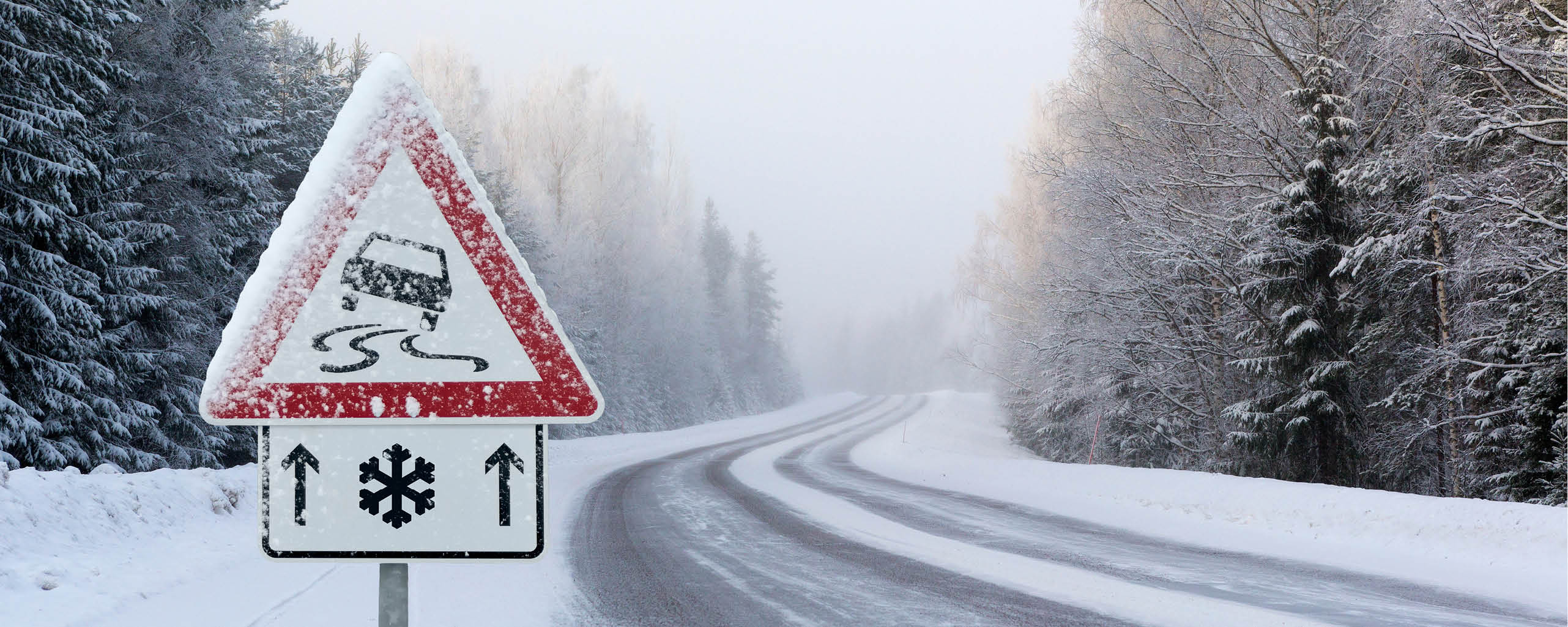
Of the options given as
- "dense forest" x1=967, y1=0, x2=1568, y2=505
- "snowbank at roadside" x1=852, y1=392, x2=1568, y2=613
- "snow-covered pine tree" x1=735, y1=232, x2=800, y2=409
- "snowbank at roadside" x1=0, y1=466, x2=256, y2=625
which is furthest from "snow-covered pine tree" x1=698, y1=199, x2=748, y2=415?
"snowbank at roadside" x1=0, y1=466, x2=256, y2=625

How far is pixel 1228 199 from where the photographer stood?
55.1ft

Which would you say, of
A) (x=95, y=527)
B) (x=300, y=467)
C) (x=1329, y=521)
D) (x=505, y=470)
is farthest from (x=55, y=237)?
(x=1329, y=521)

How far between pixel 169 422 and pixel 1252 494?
17987 mm

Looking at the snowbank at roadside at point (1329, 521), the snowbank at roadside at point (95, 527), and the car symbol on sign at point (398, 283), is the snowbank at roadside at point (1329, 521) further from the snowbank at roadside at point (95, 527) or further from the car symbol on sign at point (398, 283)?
the snowbank at roadside at point (95, 527)

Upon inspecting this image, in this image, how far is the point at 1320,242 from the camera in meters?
14.0

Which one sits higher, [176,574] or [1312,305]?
[1312,305]

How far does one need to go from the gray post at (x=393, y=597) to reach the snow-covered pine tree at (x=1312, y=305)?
15092mm

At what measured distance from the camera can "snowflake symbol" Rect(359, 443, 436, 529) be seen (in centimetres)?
157

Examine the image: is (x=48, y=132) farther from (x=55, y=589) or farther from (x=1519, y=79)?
(x=1519, y=79)

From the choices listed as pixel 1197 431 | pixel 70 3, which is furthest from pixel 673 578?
pixel 1197 431

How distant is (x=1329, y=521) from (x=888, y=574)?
5.16 metres

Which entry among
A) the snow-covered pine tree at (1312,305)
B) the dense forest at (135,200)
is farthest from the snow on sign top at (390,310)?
the snow-covered pine tree at (1312,305)

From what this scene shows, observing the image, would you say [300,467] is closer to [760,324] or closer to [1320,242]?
[1320,242]

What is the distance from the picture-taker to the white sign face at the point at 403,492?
1562mm
